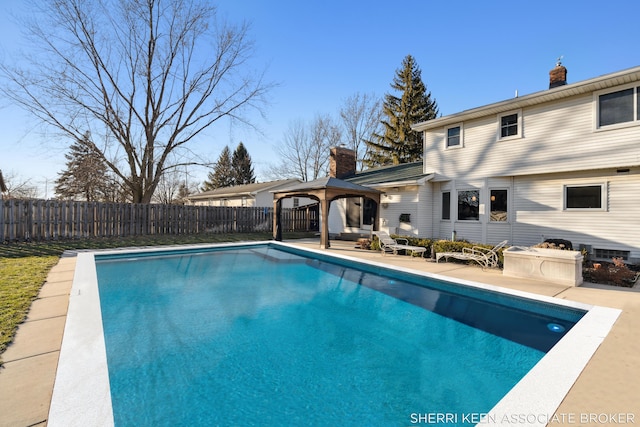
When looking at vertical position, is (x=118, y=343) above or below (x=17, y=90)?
below

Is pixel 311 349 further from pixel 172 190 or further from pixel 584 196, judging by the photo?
pixel 172 190

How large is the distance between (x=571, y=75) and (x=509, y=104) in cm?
364

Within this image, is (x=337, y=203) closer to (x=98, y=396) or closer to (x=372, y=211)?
(x=372, y=211)

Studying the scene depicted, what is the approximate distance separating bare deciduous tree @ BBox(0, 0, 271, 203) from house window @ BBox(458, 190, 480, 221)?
16.1 metres

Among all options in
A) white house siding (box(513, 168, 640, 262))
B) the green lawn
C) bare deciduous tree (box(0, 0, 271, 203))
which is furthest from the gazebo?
bare deciduous tree (box(0, 0, 271, 203))

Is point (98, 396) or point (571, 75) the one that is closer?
point (98, 396)

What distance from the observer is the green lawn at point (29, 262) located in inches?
173

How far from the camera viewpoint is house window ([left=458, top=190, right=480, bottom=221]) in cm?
1135

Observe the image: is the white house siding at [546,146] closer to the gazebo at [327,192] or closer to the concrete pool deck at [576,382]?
the gazebo at [327,192]

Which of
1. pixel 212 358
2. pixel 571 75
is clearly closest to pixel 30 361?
pixel 212 358

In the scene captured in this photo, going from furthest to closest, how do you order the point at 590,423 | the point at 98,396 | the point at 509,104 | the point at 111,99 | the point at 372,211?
1. the point at 111,99
2. the point at 372,211
3. the point at 509,104
4. the point at 98,396
5. the point at 590,423

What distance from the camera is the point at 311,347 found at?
444 centimetres

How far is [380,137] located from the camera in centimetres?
3072

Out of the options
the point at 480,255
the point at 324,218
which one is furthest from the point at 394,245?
the point at 324,218
